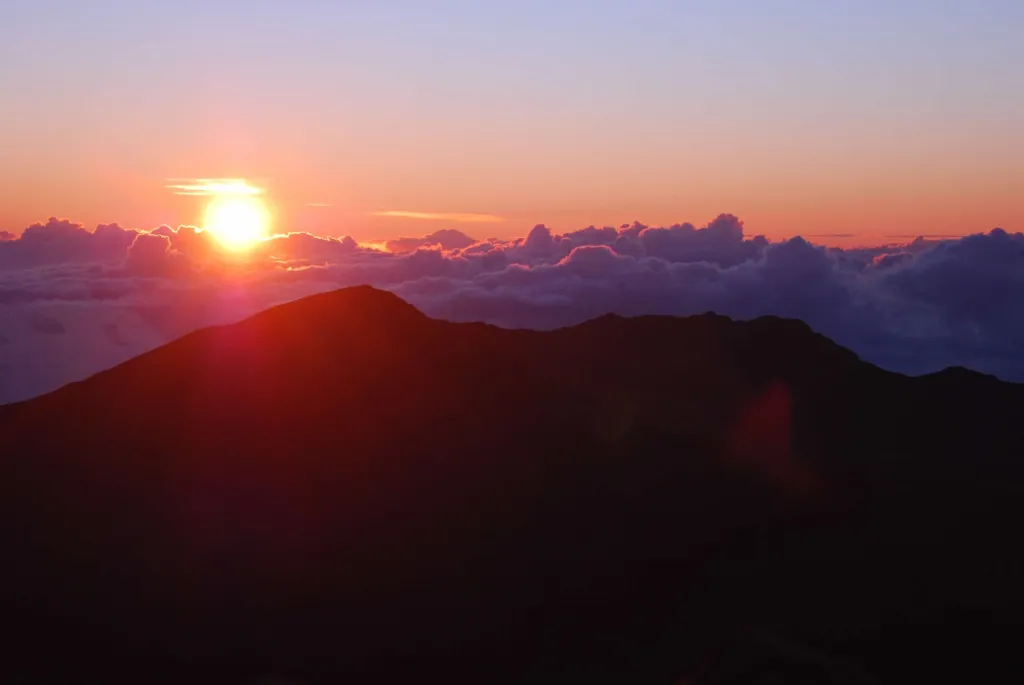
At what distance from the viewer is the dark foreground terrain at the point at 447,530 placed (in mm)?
55750

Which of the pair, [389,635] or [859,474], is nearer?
[389,635]

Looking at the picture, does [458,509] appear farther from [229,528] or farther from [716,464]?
[716,464]

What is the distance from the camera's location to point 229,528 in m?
67.9

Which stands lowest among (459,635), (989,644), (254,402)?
(459,635)

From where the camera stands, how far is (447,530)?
68.9 metres

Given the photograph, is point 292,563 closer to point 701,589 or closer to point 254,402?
point 254,402

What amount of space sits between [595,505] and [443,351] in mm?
23658

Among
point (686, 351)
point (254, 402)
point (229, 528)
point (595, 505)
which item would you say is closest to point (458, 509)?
point (595, 505)

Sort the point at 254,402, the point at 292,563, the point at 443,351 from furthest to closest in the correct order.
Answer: the point at 443,351 < the point at 254,402 < the point at 292,563

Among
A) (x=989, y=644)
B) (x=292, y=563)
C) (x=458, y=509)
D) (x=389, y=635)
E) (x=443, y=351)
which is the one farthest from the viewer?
(x=443, y=351)

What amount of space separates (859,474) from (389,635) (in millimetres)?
42268

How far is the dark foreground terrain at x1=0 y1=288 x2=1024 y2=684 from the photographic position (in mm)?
55750

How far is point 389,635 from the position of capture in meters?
59.5

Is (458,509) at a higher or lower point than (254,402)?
lower
